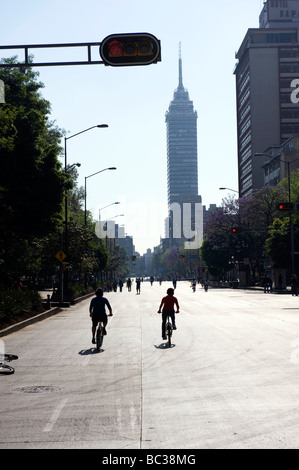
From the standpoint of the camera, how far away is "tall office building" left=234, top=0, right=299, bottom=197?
135 m

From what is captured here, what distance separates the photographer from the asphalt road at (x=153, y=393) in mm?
7551

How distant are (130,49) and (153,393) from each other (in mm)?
6235

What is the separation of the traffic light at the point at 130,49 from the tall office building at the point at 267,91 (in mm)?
122444

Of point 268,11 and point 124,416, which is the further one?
point 268,11

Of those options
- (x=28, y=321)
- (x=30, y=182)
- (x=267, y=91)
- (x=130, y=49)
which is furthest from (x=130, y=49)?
(x=267, y=91)

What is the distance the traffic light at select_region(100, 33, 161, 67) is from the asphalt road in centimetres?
586

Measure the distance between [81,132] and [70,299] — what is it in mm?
11830

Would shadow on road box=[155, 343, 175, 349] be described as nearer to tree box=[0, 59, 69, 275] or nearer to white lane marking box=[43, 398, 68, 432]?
white lane marking box=[43, 398, 68, 432]

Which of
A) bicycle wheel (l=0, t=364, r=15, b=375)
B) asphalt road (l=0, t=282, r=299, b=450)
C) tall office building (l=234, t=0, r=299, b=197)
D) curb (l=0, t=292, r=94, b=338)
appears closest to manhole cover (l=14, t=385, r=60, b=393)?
asphalt road (l=0, t=282, r=299, b=450)

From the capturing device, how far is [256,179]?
135 m

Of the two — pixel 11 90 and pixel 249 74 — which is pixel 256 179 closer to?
pixel 249 74

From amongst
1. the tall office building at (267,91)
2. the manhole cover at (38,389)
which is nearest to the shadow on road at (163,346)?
the manhole cover at (38,389)

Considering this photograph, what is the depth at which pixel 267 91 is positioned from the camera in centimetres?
13725
